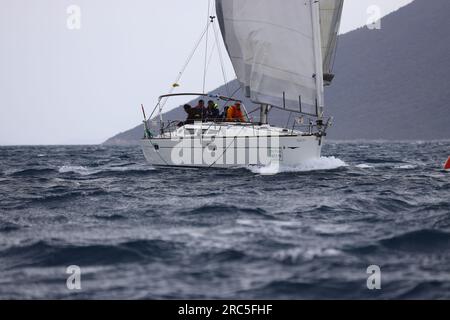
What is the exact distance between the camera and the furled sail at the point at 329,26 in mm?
23884

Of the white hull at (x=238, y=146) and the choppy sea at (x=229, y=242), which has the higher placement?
the white hull at (x=238, y=146)

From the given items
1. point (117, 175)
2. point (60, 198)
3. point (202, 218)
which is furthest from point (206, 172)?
point (202, 218)

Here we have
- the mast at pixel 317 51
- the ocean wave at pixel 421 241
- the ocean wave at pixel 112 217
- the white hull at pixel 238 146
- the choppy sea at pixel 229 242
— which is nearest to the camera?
the choppy sea at pixel 229 242

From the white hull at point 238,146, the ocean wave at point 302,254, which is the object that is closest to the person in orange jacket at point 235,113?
the white hull at point 238,146

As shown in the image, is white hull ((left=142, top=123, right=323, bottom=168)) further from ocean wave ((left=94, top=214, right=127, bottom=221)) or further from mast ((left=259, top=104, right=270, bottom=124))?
ocean wave ((left=94, top=214, right=127, bottom=221))

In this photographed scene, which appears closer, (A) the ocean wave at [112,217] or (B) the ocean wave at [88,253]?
(B) the ocean wave at [88,253]

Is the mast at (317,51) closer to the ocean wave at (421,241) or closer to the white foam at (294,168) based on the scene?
the white foam at (294,168)

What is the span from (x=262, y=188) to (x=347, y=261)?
28.5 feet

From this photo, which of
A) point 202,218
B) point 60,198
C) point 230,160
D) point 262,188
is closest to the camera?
point 202,218

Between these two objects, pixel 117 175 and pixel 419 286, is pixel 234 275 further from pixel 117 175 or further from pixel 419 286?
pixel 117 175

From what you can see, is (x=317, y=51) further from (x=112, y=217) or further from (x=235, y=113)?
(x=112, y=217)

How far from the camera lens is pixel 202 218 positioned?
1175 cm

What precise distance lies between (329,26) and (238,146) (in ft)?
22.5

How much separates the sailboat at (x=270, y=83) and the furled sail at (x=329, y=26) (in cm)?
4
